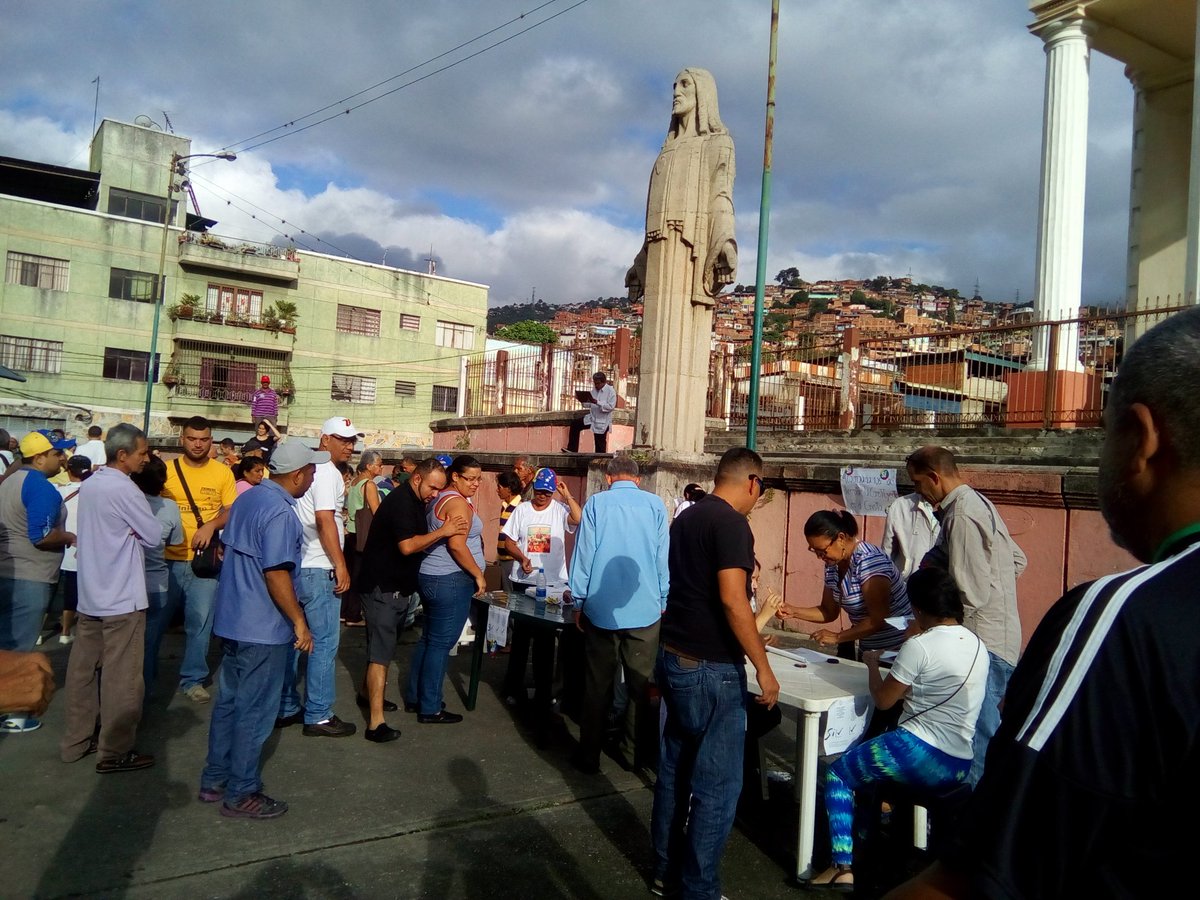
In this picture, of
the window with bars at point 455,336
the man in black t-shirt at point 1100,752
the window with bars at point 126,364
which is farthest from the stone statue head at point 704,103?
the window with bars at point 455,336

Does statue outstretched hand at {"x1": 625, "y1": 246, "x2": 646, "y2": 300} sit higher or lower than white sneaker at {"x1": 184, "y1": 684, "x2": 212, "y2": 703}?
higher

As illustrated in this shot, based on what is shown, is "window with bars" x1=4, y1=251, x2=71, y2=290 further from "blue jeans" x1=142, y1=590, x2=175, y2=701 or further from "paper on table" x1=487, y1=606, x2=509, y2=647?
"paper on table" x1=487, y1=606, x2=509, y2=647

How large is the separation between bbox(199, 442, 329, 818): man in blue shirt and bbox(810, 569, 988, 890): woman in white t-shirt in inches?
114

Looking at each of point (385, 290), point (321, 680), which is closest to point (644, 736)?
point (321, 680)

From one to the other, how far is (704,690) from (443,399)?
39.3 m

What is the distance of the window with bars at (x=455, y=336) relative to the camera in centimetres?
4181

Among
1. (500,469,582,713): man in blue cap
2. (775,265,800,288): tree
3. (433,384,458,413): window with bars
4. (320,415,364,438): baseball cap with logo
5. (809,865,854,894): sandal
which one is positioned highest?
(775,265,800,288): tree

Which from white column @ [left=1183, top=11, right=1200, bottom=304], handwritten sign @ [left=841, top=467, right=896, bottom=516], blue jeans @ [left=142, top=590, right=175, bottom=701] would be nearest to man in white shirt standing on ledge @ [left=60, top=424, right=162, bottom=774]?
blue jeans @ [left=142, top=590, right=175, bottom=701]

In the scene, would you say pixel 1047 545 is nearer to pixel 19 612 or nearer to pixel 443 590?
pixel 443 590

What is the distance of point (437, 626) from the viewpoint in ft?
20.0

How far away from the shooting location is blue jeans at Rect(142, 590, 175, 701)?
607 cm

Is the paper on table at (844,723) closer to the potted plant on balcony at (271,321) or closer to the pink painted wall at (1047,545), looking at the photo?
the pink painted wall at (1047,545)

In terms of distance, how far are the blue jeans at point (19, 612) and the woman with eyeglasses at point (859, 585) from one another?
17.9 feet

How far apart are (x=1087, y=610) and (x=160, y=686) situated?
729 cm
